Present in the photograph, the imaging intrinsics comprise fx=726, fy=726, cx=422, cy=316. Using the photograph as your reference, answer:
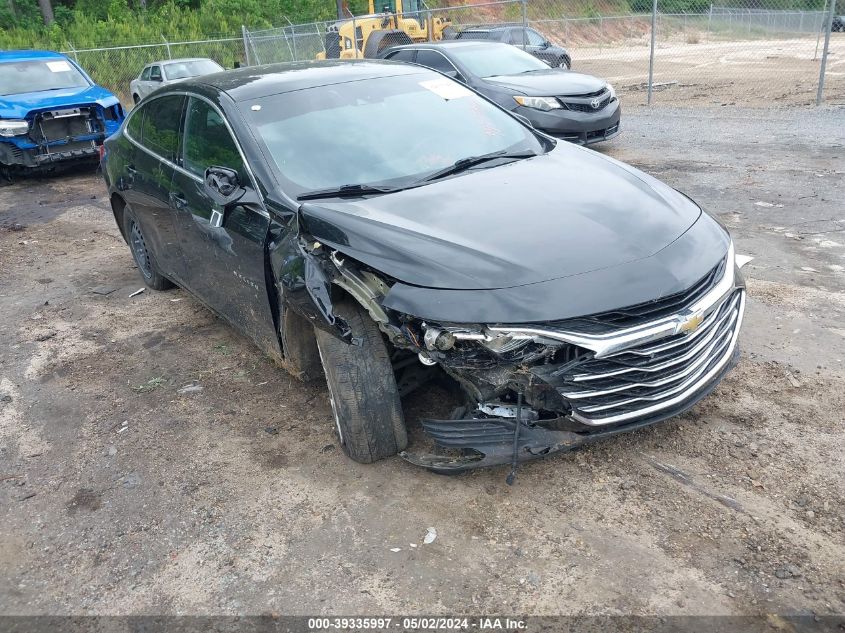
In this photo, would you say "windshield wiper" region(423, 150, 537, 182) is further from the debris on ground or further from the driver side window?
the debris on ground

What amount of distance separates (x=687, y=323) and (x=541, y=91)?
24.0 ft

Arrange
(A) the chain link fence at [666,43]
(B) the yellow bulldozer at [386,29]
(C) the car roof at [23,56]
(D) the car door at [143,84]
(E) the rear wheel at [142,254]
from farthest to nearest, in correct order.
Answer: (B) the yellow bulldozer at [386,29]
(D) the car door at [143,84]
(A) the chain link fence at [666,43]
(C) the car roof at [23,56]
(E) the rear wheel at [142,254]

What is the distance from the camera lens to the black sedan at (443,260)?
2791mm

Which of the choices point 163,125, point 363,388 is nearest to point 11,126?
point 163,125

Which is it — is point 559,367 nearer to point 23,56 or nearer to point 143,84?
point 23,56

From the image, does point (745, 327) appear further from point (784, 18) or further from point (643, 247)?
point (784, 18)

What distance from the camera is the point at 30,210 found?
31.5ft

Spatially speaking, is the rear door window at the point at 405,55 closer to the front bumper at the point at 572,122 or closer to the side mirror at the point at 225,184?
the front bumper at the point at 572,122

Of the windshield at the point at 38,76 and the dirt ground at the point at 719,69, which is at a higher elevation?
the windshield at the point at 38,76

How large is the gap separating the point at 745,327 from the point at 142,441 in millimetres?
3596

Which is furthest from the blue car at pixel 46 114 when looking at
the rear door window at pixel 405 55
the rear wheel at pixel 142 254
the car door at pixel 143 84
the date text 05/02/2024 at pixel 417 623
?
the date text 05/02/2024 at pixel 417 623

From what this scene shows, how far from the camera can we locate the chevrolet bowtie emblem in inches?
112

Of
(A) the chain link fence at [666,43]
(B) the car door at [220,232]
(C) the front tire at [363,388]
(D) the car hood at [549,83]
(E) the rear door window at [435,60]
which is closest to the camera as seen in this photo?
(C) the front tire at [363,388]

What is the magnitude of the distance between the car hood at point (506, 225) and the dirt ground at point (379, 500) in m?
0.96
